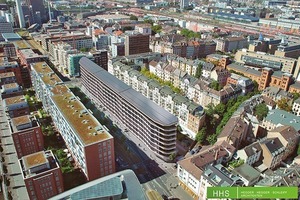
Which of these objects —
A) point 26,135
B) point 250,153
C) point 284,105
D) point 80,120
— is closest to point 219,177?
point 250,153

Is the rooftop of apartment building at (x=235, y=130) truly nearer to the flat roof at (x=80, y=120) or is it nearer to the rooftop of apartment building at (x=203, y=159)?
the rooftop of apartment building at (x=203, y=159)

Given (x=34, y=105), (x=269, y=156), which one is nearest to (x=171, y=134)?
(x=269, y=156)

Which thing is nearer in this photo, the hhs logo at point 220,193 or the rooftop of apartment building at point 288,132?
the hhs logo at point 220,193

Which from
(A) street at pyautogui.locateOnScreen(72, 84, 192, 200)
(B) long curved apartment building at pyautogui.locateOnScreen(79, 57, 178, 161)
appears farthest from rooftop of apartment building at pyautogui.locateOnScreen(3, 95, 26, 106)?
(B) long curved apartment building at pyautogui.locateOnScreen(79, 57, 178, 161)

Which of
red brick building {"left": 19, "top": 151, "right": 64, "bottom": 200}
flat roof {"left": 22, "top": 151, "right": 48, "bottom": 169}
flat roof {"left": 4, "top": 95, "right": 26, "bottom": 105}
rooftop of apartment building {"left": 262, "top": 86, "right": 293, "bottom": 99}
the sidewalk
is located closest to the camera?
red brick building {"left": 19, "top": 151, "right": 64, "bottom": 200}

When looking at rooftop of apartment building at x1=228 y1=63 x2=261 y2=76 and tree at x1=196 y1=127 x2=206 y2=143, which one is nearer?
tree at x1=196 y1=127 x2=206 y2=143

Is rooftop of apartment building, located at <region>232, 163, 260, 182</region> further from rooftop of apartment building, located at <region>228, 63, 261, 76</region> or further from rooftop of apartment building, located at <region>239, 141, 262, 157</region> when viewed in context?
rooftop of apartment building, located at <region>228, 63, 261, 76</region>

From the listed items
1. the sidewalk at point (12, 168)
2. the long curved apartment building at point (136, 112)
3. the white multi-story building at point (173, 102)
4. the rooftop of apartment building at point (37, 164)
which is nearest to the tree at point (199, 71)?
the white multi-story building at point (173, 102)
